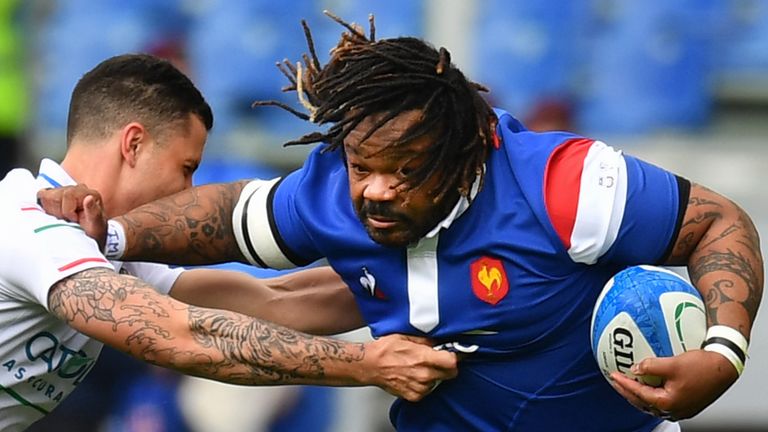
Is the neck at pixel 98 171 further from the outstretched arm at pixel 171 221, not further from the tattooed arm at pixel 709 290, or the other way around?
the tattooed arm at pixel 709 290

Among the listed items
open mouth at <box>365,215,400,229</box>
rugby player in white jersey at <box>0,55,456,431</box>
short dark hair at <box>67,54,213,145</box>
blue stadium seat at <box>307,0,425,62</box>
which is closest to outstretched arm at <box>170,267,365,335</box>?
rugby player in white jersey at <box>0,55,456,431</box>

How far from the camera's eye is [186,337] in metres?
4.29

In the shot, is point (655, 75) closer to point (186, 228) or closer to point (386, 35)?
point (386, 35)

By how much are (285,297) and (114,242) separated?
74 centimetres

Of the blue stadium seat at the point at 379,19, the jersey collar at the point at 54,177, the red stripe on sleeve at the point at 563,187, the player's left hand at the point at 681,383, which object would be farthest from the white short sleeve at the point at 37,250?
the blue stadium seat at the point at 379,19

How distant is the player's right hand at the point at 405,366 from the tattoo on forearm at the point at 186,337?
51mm

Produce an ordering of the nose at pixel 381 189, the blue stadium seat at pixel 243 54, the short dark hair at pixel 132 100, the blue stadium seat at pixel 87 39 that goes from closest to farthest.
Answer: the nose at pixel 381 189 < the short dark hair at pixel 132 100 < the blue stadium seat at pixel 243 54 < the blue stadium seat at pixel 87 39

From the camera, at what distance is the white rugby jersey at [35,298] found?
4355 millimetres

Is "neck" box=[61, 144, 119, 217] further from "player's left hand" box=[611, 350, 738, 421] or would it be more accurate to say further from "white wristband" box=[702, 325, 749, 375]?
"white wristband" box=[702, 325, 749, 375]

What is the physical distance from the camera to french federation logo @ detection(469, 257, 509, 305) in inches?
173

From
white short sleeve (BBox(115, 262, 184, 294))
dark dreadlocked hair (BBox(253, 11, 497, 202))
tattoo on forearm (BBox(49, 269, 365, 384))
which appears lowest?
white short sleeve (BBox(115, 262, 184, 294))

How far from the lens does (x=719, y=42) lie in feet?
29.2

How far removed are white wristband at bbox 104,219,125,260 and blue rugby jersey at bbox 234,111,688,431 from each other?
1.13 feet

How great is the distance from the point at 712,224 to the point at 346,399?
13.3 ft
